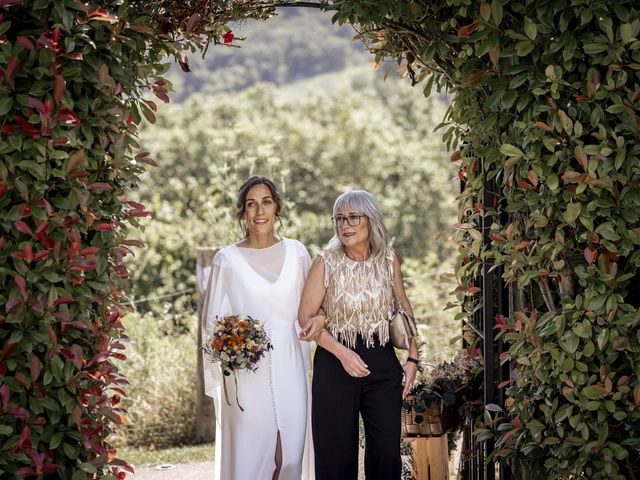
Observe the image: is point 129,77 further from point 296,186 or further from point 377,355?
point 296,186

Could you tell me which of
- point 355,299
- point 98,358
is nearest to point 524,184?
point 355,299

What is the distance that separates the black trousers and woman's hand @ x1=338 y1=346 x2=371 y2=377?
102 mm

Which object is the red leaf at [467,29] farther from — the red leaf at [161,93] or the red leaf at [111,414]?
the red leaf at [111,414]

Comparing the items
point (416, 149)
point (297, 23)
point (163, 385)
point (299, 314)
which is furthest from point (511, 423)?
point (297, 23)

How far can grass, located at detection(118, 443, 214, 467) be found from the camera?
7324mm

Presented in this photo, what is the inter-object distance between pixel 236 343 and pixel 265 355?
1.08ft

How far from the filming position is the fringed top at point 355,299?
459 centimetres

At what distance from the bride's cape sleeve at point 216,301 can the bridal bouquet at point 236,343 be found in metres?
0.27

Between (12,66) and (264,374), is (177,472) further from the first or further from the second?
(12,66)

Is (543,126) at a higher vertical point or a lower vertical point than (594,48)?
lower

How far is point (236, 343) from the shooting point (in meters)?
4.64

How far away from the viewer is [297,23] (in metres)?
52.4

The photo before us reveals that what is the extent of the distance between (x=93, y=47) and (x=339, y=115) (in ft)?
81.8

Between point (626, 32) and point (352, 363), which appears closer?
point (626, 32)
